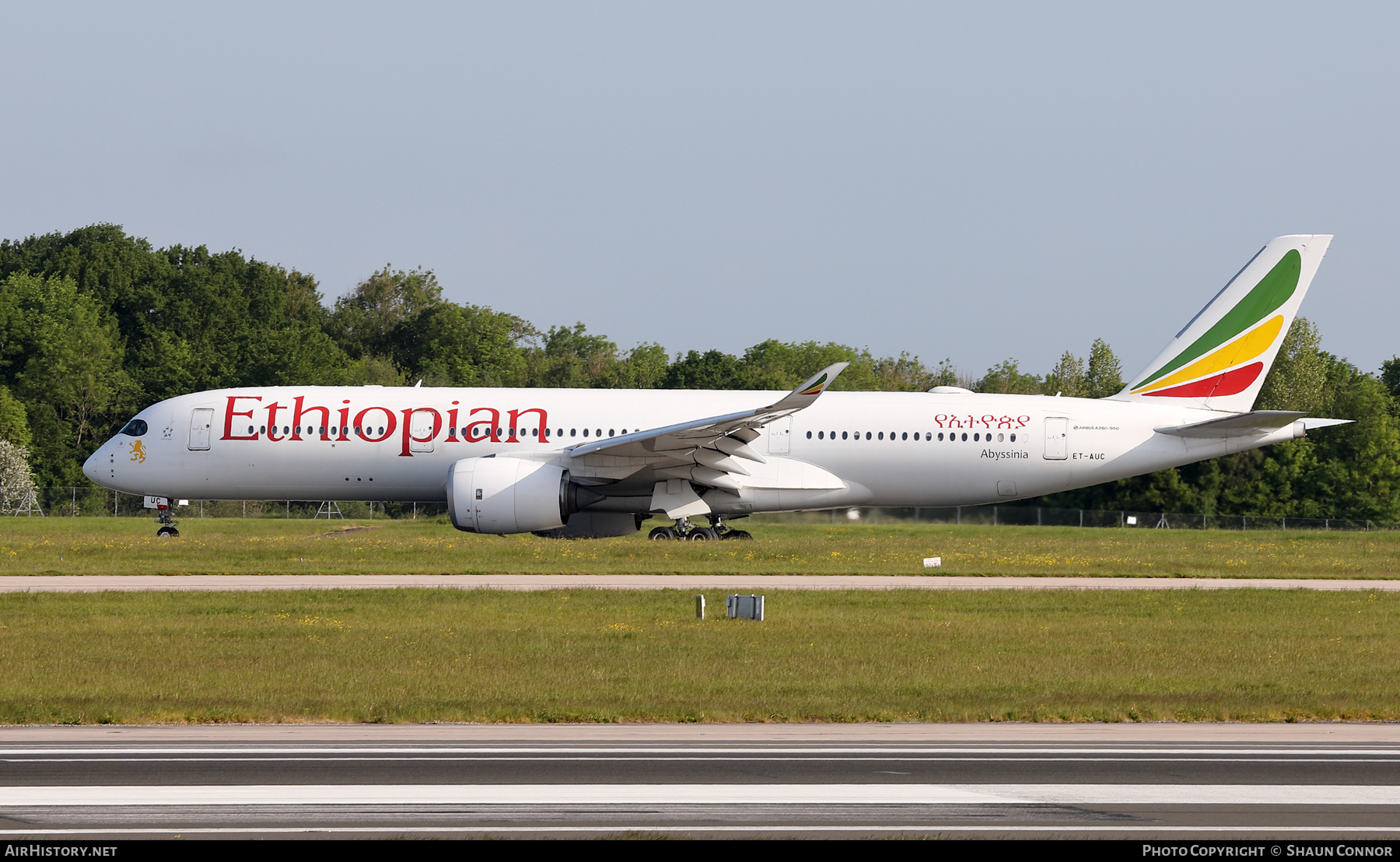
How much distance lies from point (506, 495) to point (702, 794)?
77.8 feet

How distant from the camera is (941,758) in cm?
1165

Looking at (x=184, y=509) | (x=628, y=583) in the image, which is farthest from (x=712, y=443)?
(x=184, y=509)

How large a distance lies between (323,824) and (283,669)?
7.77 meters

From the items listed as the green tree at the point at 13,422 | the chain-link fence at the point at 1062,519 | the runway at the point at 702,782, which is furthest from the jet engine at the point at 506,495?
the green tree at the point at 13,422

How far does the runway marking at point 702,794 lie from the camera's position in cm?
966

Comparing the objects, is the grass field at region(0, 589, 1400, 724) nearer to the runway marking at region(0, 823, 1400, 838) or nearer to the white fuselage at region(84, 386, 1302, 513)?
the runway marking at region(0, 823, 1400, 838)

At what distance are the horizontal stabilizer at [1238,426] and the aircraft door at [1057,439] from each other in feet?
7.91

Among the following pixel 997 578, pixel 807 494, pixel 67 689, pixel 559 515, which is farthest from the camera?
pixel 807 494

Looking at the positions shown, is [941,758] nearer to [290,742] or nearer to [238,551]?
[290,742]

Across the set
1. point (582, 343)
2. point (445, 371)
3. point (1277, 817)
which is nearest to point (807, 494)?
point (1277, 817)

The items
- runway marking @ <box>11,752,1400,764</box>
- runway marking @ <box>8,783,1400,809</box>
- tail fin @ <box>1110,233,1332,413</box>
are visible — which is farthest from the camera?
tail fin @ <box>1110,233,1332,413</box>

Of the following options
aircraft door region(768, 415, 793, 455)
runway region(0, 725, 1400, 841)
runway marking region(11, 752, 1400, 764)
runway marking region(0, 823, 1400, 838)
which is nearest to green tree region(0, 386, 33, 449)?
aircraft door region(768, 415, 793, 455)

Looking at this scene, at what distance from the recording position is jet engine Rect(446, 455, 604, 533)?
33.1 metres

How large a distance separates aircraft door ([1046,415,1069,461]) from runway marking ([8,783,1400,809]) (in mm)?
26987
